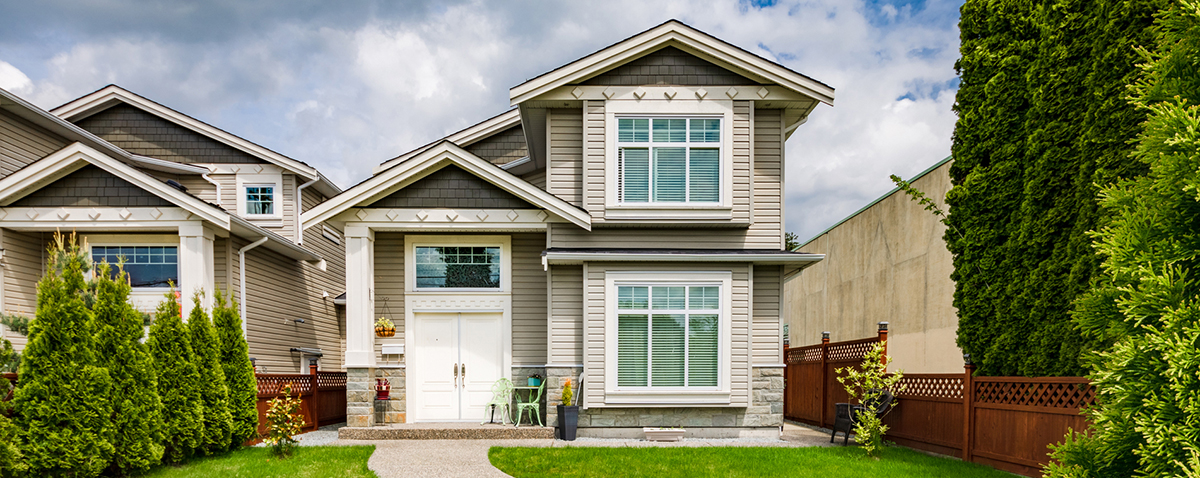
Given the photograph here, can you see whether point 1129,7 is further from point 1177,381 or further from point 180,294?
point 180,294

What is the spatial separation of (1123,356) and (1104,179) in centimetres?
438

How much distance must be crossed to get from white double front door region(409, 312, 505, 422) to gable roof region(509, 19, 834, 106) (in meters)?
3.88

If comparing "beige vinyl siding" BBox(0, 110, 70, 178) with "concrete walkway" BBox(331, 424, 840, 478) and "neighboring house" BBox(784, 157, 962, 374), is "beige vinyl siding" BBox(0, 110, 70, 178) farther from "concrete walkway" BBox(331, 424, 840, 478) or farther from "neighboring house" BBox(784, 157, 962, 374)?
"neighboring house" BBox(784, 157, 962, 374)

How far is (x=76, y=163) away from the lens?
→ 1180cm

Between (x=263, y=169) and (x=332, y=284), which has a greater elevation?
(x=263, y=169)

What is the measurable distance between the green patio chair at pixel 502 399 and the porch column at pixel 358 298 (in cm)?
206

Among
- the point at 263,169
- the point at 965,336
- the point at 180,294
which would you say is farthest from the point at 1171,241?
the point at 263,169

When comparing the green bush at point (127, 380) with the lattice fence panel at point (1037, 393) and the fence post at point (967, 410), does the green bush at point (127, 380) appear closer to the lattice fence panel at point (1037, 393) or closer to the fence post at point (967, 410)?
the fence post at point (967, 410)

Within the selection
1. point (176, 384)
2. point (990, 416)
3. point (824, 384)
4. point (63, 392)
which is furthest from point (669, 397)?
point (63, 392)

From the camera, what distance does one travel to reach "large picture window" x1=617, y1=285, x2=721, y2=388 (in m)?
11.2

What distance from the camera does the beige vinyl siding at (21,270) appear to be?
40.1 ft

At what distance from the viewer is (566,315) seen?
11.5 m

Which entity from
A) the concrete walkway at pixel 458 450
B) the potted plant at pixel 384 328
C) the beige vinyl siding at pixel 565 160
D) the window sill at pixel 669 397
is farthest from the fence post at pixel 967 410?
the potted plant at pixel 384 328

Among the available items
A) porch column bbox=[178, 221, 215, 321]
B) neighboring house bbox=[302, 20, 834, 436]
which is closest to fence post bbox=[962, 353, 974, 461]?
neighboring house bbox=[302, 20, 834, 436]
